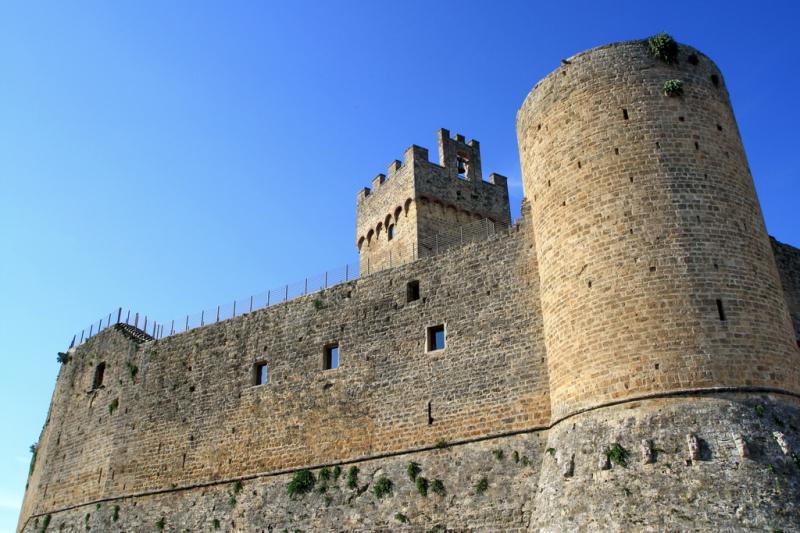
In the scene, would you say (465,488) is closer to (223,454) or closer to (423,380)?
(423,380)

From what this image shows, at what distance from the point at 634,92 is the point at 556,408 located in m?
6.97

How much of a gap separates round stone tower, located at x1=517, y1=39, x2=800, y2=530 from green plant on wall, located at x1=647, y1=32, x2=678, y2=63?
4 cm

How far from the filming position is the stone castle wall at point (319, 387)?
1808 cm

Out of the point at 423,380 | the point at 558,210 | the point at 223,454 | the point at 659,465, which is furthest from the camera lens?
the point at 223,454

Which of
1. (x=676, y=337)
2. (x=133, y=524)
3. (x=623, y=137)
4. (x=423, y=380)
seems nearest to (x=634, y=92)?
(x=623, y=137)

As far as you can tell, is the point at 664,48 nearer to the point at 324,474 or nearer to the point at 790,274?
the point at 790,274

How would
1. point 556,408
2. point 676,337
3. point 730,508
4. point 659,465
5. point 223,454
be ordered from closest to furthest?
point 730,508
point 659,465
point 676,337
point 556,408
point 223,454

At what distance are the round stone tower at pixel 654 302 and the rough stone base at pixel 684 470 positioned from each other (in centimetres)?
3

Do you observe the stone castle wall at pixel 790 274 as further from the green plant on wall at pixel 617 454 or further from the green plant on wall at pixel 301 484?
the green plant on wall at pixel 301 484

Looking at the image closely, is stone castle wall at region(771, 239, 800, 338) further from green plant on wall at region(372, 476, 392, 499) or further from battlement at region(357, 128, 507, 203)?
battlement at region(357, 128, 507, 203)

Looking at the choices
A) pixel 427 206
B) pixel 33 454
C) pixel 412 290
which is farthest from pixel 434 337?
pixel 33 454

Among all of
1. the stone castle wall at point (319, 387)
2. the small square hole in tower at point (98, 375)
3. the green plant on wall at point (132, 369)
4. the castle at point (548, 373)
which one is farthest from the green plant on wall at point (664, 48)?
the small square hole in tower at point (98, 375)

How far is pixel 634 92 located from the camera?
1673 cm

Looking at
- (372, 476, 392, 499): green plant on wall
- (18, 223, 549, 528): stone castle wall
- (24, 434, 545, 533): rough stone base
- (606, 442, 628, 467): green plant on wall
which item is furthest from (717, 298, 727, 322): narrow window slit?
(372, 476, 392, 499): green plant on wall
